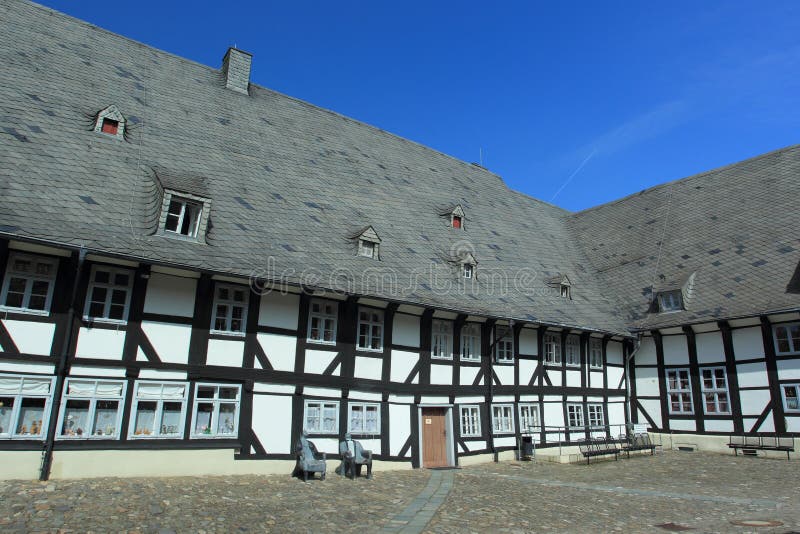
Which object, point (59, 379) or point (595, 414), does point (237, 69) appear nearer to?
point (59, 379)

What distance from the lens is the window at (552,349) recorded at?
20.6m

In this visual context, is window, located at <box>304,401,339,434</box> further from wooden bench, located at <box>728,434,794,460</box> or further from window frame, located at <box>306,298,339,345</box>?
wooden bench, located at <box>728,434,794,460</box>

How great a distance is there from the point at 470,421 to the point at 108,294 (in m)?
10.8

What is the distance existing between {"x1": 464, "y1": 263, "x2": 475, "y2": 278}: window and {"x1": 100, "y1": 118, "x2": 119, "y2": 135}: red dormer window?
430 inches

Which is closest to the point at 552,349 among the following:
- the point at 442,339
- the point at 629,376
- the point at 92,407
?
the point at 629,376

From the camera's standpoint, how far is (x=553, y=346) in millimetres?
20828

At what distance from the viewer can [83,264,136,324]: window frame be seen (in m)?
12.2

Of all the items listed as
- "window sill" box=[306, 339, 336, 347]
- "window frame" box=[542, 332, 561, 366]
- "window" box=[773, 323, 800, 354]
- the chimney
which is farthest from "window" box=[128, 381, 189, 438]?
"window" box=[773, 323, 800, 354]

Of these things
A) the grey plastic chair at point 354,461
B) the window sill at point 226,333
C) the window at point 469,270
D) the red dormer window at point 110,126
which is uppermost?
the red dormer window at point 110,126

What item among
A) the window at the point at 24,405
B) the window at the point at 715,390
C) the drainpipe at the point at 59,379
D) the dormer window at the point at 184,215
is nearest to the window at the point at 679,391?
the window at the point at 715,390

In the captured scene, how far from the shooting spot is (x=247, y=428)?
1355cm

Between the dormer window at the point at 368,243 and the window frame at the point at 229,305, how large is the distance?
3814mm

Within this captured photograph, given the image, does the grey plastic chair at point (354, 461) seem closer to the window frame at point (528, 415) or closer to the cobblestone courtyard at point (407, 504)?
the cobblestone courtyard at point (407, 504)

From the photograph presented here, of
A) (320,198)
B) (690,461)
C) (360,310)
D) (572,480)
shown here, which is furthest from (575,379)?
(320,198)
